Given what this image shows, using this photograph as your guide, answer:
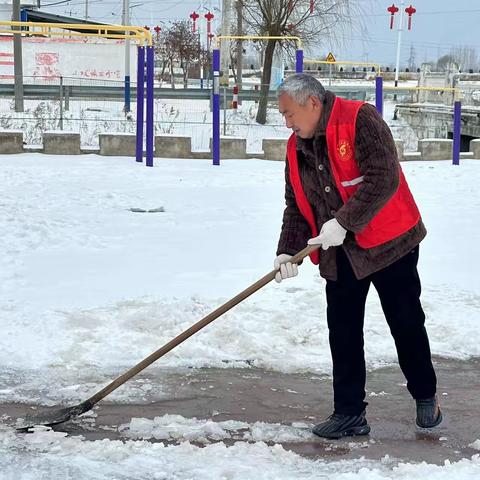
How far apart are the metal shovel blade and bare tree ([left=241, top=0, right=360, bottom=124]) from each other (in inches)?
717

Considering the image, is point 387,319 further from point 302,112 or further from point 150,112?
point 150,112

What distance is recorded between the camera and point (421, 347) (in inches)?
139

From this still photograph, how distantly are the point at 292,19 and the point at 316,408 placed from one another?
19848 mm

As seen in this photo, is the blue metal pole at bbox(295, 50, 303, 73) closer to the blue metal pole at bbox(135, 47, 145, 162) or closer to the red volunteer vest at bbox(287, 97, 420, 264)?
the blue metal pole at bbox(135, 47, 145, 162)

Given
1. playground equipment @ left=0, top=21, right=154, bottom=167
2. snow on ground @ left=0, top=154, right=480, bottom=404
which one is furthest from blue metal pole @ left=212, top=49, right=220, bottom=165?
snow on ground @ left=0, top=154, right=480, bottom=404

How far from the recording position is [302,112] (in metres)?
3.34

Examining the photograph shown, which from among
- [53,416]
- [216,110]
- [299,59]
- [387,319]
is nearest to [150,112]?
[216,110]

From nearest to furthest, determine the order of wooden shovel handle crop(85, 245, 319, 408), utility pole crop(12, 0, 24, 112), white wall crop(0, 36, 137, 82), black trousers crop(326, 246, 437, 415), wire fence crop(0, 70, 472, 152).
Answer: black trousers crop(326, 246, 437, 415), wooden shovel handle crop(85, 245, 319, 408), wire fence crop(0, 70, 472, 152), utility pole crop(12, 0, 24, 112), white wall crop(0, 36, 137, 82)

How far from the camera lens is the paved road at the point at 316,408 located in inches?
138

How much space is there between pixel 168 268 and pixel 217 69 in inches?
300

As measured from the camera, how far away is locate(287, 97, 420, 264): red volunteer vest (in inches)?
130

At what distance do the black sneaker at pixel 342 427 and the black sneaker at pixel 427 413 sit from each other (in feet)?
0.75

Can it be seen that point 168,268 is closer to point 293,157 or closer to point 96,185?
point 293,157

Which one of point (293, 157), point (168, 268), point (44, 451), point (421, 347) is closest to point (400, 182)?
point (293, 157)
